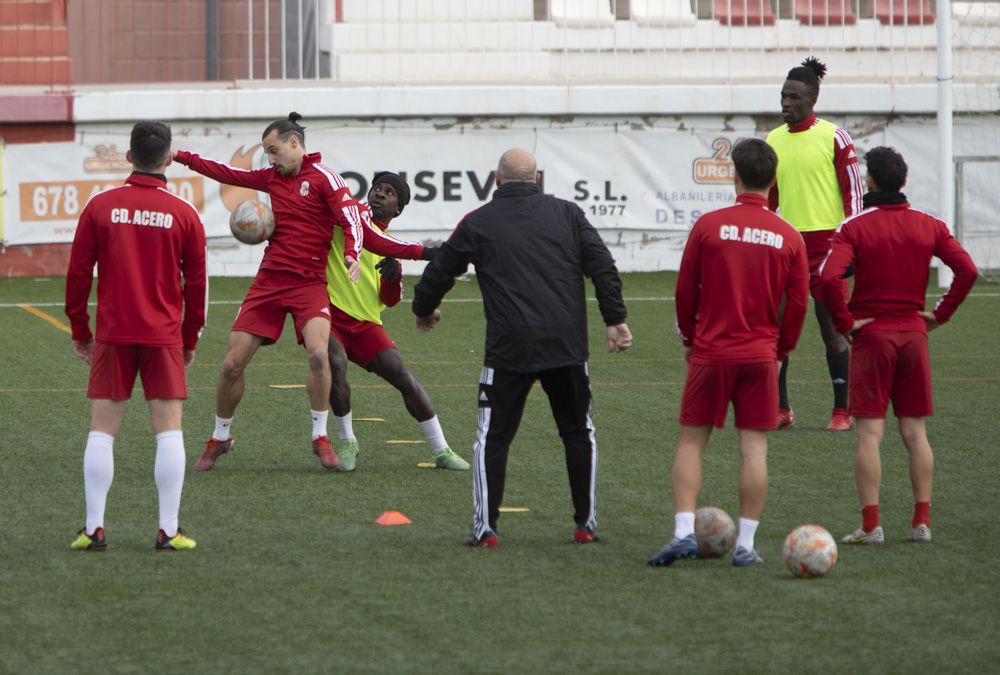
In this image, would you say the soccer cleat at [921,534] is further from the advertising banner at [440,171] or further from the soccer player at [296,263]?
the advertising banner at [440,171]

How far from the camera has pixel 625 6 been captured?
22953mm

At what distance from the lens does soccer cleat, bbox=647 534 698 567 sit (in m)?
6.27

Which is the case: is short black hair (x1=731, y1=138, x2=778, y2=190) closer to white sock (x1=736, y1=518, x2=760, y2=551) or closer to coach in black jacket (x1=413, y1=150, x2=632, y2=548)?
coach in black jacket (x1=413, y1=150, x2=632, y2=548)

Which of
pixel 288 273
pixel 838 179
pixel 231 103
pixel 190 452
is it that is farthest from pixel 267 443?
pixel 231 103

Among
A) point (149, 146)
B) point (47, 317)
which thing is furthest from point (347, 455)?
point (47, 317)

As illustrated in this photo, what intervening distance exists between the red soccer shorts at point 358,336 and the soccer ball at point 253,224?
0.60 metres

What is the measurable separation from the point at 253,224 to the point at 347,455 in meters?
1.32

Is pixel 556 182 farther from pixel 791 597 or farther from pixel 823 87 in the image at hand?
pixel 791 597

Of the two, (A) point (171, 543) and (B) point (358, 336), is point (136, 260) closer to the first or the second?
(A) point (171, 543)

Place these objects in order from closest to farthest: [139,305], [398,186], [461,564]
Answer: [461,564] → [139,305] → [398,186]

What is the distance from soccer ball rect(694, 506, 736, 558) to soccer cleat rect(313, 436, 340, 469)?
265 cm

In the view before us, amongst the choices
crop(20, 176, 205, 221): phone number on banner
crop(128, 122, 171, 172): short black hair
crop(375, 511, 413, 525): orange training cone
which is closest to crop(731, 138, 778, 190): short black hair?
crop(375, 511, 413, 525): orange training cone

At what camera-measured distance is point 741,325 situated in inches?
247

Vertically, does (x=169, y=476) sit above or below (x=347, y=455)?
above
